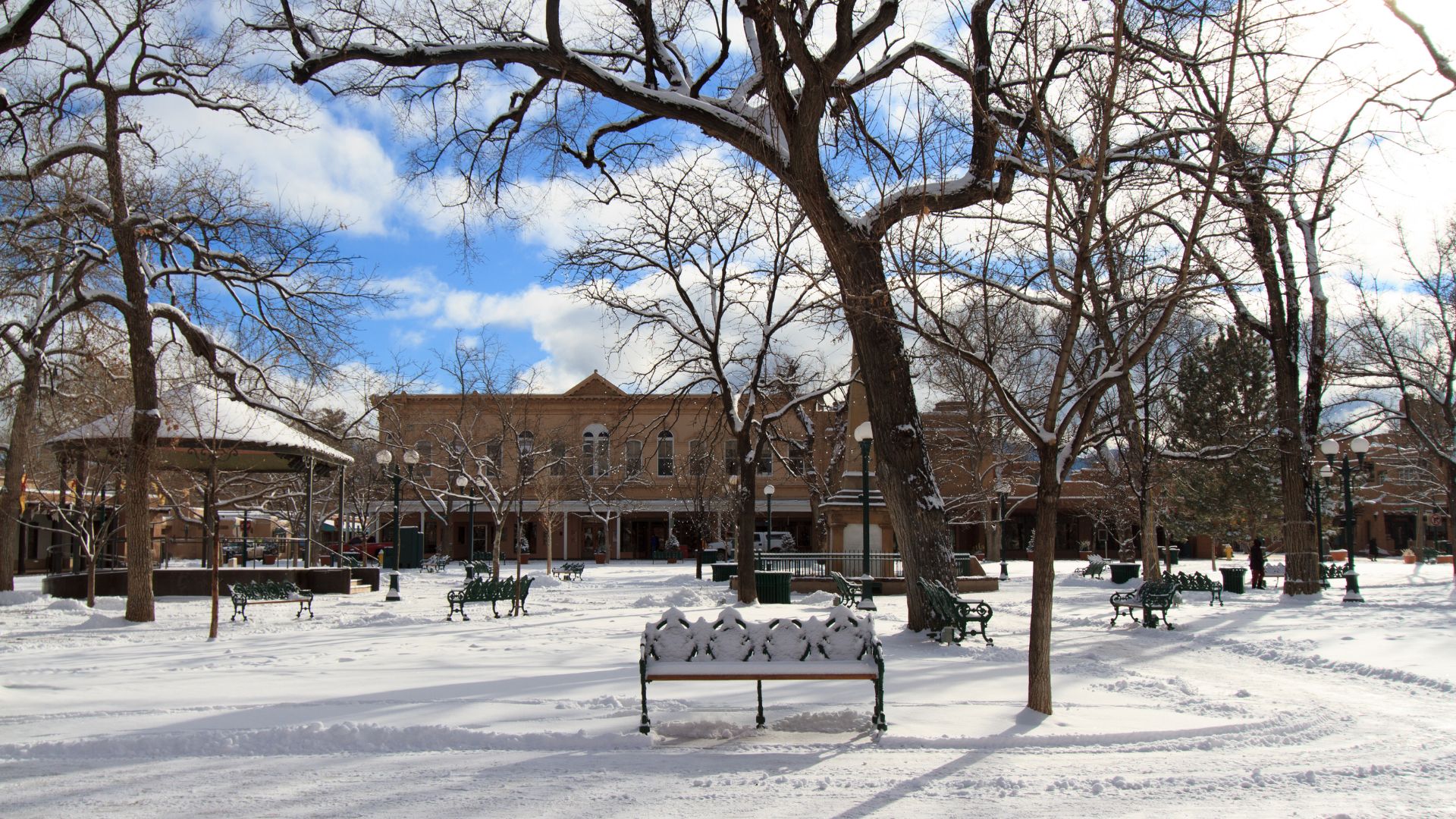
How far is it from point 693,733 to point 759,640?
0.90 meters

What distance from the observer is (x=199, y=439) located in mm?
17891

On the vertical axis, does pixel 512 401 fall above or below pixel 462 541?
above

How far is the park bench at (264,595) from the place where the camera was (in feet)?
56.5

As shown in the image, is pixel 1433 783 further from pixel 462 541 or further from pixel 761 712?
pixel 462 541

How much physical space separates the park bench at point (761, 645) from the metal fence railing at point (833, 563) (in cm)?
1618

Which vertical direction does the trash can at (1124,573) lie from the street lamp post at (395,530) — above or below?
below

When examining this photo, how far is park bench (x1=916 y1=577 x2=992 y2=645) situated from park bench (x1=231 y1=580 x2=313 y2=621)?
11058 millimetres

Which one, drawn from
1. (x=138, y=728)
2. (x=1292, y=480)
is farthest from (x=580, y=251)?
(x=1292, y=480)

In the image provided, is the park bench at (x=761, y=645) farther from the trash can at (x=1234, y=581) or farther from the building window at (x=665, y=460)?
the building window at (x=665, y=460)

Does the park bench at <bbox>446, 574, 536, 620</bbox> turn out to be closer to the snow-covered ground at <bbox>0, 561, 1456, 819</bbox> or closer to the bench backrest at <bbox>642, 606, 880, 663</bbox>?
the snow-covered ground at <bbox>0, 561, 1456, 819</bbox>

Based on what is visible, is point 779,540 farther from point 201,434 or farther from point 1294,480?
point 201,434

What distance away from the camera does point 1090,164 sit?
9.00 meters

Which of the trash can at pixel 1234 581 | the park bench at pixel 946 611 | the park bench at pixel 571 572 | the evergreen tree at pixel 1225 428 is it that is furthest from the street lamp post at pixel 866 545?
the evergreen tree at pixel 1225 428

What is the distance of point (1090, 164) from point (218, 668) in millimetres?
10144
